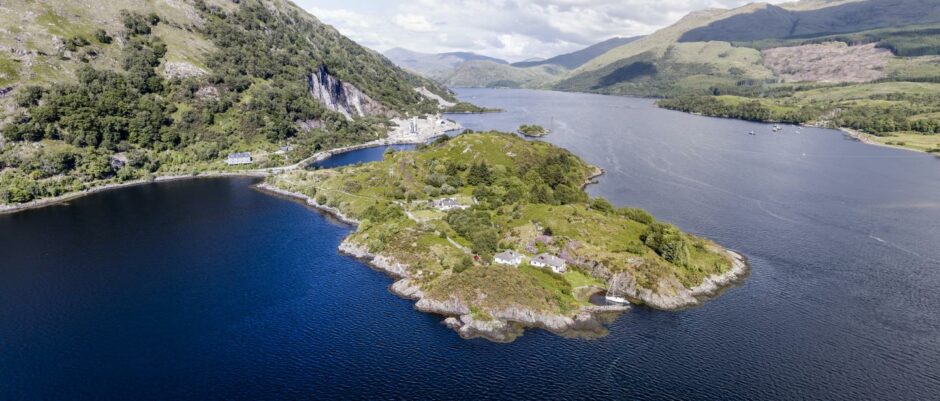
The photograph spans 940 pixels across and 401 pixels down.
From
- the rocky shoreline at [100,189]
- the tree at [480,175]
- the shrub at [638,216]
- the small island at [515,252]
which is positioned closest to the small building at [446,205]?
the small island at [515,252]

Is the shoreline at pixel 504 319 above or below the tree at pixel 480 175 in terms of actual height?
below

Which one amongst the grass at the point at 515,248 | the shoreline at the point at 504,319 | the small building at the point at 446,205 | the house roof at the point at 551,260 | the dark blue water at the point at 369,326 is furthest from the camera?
the small building at the point at 446,205

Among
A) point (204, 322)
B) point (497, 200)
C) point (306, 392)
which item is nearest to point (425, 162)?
point (497, 200)

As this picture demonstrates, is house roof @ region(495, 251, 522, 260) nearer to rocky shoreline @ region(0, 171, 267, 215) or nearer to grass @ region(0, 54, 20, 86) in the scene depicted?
rocky shoreline @ region(0, 171, 267, 215)

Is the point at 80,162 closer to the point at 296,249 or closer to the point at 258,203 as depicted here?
the point at 258,203

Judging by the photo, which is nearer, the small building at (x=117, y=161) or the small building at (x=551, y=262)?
the small building at (x=551, y=262)

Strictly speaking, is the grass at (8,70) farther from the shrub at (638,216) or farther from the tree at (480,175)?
the shrub at (638,216)
